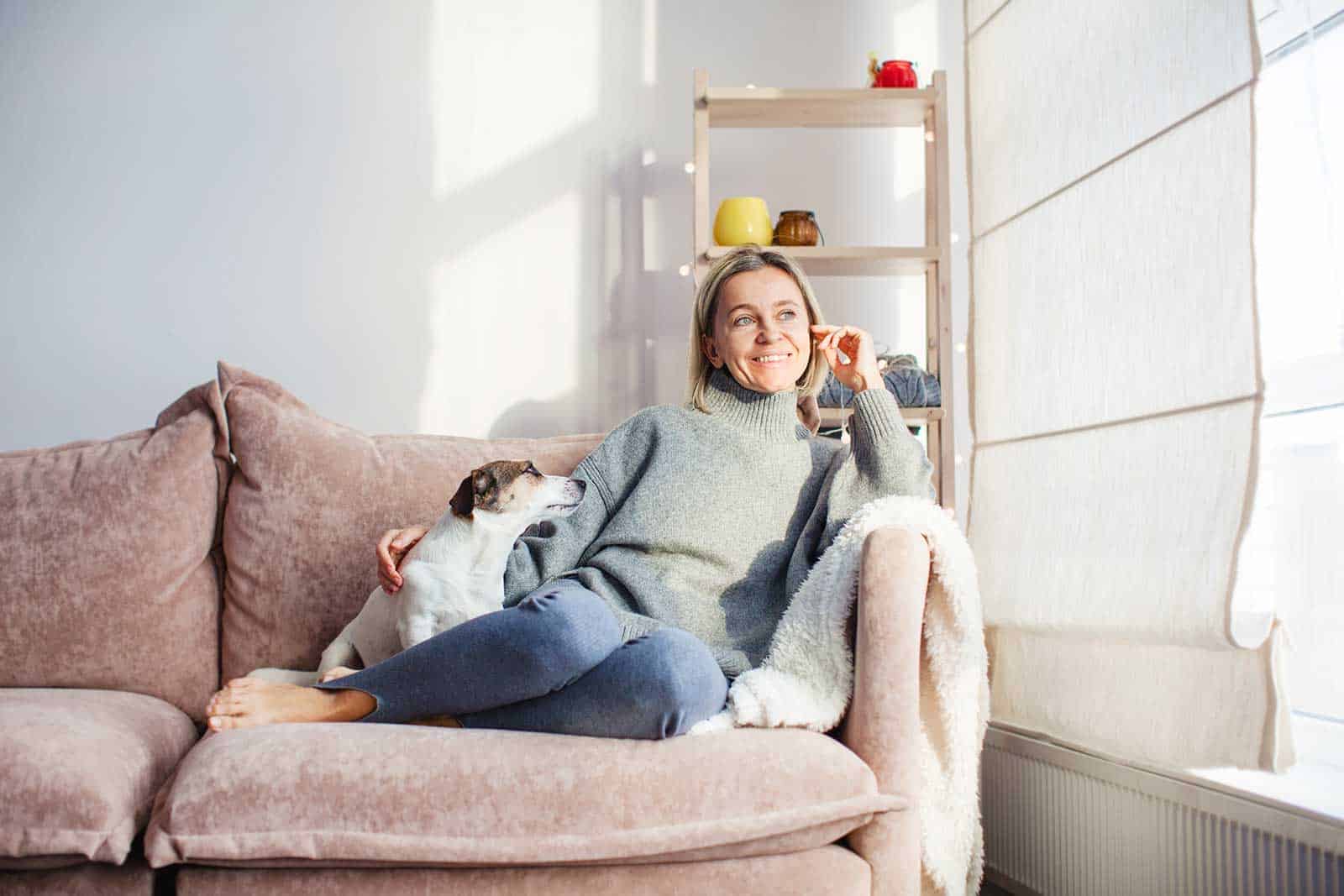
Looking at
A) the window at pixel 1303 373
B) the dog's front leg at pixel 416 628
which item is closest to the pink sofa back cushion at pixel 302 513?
the dog's front leg at pixel 416 628

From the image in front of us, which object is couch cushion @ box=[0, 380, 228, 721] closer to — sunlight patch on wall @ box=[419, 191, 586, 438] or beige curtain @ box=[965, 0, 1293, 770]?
sunlight patch on wall @ box=[419, 191, 586, 438]

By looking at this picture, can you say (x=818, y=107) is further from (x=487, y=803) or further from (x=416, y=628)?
(x=487, y=803)

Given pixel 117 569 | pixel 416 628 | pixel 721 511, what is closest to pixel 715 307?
pixel 721 511

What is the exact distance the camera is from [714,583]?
1.74 metres

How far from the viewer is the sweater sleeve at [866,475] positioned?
168 cm

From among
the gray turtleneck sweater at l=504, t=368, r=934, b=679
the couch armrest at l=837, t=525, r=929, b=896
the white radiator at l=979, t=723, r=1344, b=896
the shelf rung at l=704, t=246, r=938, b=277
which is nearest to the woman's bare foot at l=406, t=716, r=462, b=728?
the gray turtleneck sweater at l=504, t=368, r=934, b=679

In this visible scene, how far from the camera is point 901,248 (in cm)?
249

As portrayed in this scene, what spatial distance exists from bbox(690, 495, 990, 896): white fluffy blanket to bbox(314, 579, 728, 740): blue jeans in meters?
0.08

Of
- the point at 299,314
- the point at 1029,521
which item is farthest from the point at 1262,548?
the point at 299,314

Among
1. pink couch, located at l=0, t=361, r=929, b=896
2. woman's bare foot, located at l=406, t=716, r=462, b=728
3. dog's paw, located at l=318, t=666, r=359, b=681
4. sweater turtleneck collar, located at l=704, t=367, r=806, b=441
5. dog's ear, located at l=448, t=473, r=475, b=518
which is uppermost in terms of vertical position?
sweater turtleneck collar, located at l=704, t=367, r=806, b=441

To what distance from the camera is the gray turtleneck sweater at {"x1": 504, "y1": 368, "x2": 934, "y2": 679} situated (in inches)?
66.7

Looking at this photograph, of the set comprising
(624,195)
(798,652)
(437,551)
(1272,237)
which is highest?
(624,195)

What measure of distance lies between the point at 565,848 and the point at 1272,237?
1.43 m

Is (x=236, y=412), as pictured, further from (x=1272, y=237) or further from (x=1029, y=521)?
A: (x=1272, y=237)
